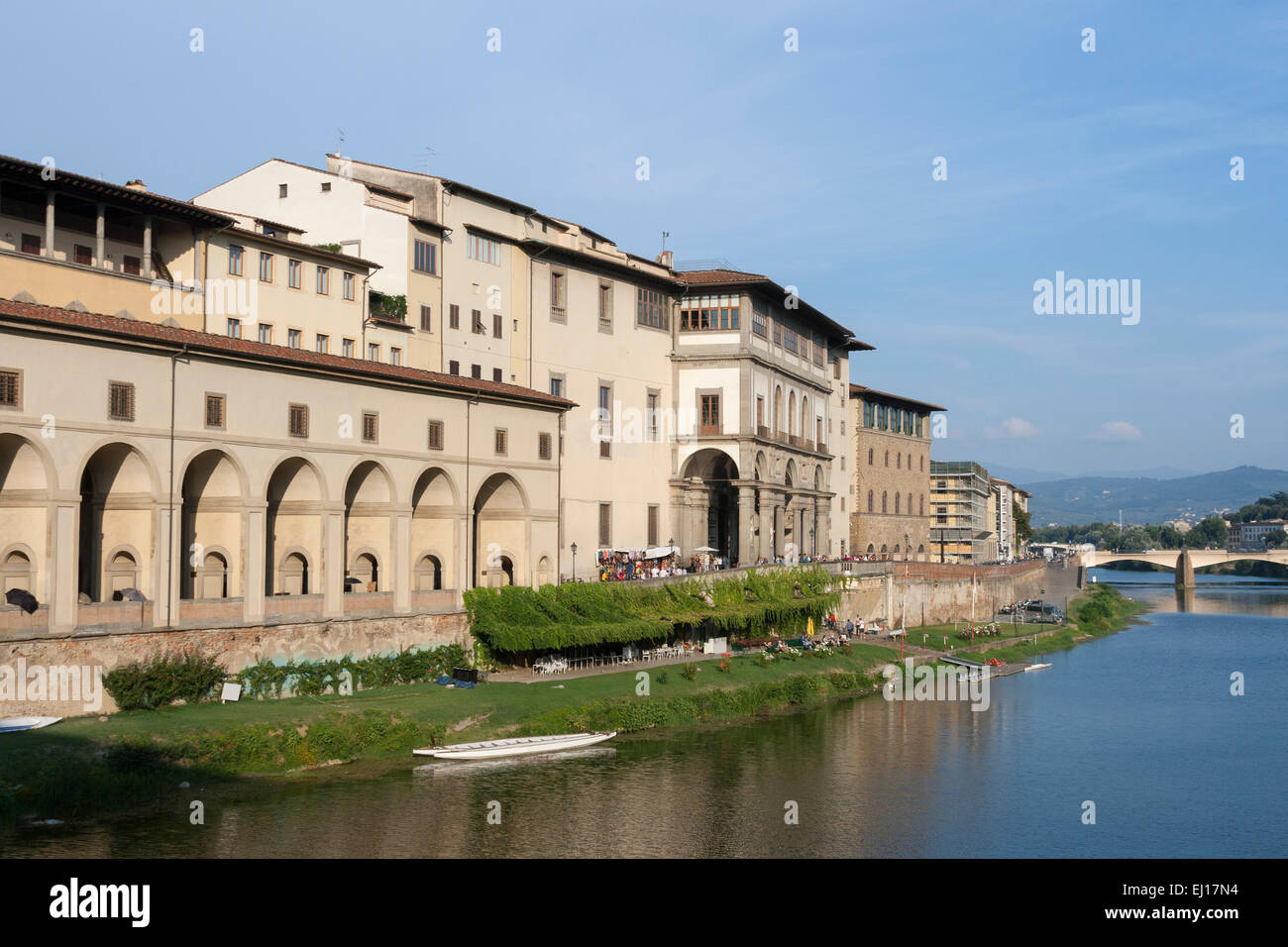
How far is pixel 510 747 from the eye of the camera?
41969mm

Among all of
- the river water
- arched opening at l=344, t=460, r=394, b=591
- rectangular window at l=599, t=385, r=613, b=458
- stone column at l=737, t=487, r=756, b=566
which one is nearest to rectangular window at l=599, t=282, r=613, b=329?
rectangular window at l=599, t=385, r=613, b=458

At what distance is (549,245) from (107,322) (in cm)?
2953

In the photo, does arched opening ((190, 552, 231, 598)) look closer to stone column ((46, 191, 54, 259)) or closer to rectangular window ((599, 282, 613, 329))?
stone column ((46, 191, 54, 259))

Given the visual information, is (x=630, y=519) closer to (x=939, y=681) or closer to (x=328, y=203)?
(x=939, y=681)

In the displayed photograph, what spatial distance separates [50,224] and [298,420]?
1096 centimetres

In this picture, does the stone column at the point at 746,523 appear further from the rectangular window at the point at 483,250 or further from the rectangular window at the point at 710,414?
the rectangular window at the point at 483,250

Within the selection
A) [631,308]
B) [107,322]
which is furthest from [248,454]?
[631,308]

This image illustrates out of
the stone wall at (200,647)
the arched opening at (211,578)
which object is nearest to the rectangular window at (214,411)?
the arched opening at (211,578)

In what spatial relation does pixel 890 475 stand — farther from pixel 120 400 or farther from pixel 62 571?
pixel 62 571

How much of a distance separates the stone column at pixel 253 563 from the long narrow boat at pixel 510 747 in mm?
7835

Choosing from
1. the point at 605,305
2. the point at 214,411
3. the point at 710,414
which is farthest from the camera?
the point at 710,414

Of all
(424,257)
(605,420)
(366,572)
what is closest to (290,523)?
(366,572)

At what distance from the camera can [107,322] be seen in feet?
128

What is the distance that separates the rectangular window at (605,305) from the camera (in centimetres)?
6981
